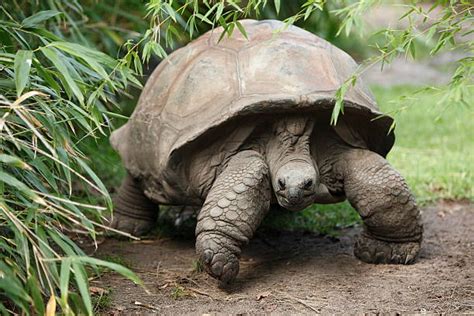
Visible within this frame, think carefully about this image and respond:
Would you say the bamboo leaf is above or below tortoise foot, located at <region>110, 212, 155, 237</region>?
above

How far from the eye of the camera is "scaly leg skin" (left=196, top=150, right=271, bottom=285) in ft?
10.6

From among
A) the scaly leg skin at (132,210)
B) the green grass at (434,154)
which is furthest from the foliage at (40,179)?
the green grass at (434,154)

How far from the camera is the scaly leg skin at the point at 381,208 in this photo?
350 centimetres

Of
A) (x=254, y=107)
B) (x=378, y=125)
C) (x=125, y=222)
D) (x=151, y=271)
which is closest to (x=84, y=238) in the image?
(x=125, y=222)

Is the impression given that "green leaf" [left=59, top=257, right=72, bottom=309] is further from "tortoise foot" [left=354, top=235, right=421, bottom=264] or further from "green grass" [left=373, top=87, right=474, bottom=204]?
"green grass" [left=373, top=87, right=474, bottom=204]

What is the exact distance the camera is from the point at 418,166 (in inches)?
225

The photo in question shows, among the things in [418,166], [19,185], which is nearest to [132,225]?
[19,185]

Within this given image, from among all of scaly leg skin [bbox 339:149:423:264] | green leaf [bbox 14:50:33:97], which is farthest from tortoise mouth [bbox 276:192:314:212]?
green leaf [bbox 14:50:33:97]

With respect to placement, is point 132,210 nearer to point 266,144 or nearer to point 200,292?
point 266,144

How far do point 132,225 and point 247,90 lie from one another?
4.09 feet

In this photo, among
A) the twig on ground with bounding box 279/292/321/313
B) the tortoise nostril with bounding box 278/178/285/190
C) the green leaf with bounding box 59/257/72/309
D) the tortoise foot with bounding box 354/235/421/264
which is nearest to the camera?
the green leaf with bounding box 59/257/72/309

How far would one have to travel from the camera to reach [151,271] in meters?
3.62

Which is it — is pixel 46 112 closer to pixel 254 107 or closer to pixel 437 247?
pixel 254 107

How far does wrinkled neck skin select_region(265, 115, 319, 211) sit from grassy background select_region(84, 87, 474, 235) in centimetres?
41
